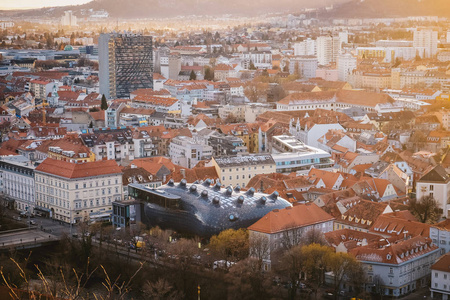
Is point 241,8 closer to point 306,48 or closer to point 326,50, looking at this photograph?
point 306,48

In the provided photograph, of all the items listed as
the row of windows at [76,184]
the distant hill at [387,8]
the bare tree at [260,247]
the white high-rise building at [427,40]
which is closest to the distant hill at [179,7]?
the distant hill at [387,8]

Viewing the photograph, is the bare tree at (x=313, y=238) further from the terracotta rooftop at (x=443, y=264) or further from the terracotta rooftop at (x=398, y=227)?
the terracotta rooftop at (x=443, y=264)

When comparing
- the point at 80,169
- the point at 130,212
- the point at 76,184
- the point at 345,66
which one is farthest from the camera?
the point at 345,66

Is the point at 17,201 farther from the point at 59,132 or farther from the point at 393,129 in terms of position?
the point at 393,129

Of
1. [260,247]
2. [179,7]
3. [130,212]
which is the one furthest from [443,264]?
[179,7]

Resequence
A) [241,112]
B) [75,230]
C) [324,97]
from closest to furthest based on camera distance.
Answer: [75,230], [241,112], [324,97]

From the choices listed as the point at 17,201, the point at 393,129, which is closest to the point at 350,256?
the point at 17,201

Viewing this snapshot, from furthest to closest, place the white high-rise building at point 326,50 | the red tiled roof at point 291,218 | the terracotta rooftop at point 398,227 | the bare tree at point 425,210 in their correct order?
1. the white high-rise building at point 326,50
2. the bare tree at point 425,210
3. the terracotta rooftop at point 398,227
4. the red tiled roof at point 291,218
